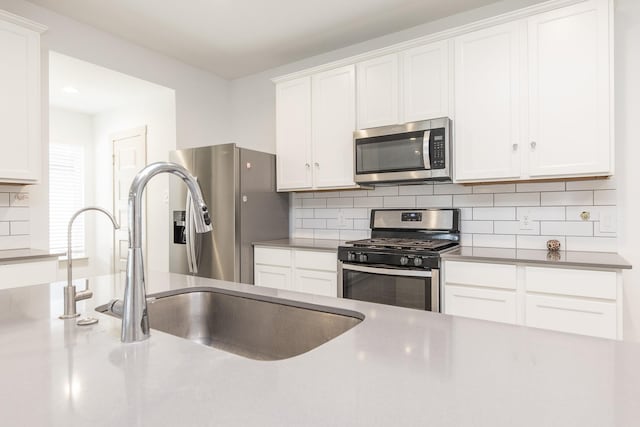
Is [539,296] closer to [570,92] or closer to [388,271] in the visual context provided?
[388,271]

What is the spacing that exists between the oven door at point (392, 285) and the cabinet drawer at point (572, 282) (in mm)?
538

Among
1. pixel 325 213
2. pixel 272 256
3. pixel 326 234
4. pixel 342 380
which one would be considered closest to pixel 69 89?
pixel 272 256

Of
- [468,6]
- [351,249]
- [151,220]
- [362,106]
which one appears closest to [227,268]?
[351,249]

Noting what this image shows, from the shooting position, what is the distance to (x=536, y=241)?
266 centimetres

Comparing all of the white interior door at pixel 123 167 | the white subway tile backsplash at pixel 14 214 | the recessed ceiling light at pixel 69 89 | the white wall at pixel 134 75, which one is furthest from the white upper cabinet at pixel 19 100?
the white interior door at pixel 123 167

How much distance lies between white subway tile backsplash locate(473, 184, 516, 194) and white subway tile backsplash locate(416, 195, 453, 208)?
211 mm

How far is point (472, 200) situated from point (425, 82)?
95 cm

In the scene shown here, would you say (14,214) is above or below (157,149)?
below

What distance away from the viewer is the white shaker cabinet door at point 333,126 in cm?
318

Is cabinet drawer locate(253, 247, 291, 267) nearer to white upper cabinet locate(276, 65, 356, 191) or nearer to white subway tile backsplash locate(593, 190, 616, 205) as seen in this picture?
white upper cabinet locate(276, 65, 356, 191)

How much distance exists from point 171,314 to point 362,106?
2.29 metres

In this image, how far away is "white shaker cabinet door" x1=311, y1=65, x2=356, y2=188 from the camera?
3182mm

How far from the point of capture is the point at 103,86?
12.6ft

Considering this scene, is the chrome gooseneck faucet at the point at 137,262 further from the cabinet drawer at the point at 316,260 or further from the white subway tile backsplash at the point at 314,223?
the white subway tile backsplash at the point at 314,223
